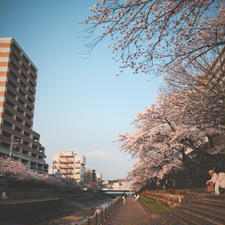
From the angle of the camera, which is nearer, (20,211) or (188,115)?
(188,115)

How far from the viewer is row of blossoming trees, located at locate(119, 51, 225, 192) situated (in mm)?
11461

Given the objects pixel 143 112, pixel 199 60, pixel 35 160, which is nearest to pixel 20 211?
pixel 143 112

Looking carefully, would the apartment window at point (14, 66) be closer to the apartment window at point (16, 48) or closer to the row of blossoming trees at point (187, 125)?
the apartment window at point (16, 48)

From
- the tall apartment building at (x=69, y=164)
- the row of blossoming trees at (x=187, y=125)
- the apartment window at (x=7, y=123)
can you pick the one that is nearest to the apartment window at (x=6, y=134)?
the apartment window at (x=7, y=123)

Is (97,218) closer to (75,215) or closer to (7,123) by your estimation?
(75,215)

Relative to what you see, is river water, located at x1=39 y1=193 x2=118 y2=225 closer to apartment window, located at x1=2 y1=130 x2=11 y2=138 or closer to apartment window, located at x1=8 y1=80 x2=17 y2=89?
apartment window, located at x1=2 y1=130 x2=11 y2=138

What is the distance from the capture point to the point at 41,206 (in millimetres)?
25672

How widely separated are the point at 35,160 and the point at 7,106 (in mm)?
19987

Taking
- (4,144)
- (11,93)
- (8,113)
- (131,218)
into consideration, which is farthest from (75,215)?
(11,93)

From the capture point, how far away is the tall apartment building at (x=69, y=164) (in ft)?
380

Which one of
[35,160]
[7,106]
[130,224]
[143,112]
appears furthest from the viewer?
[35,160]

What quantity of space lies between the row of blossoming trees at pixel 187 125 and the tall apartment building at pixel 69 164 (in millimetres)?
96320

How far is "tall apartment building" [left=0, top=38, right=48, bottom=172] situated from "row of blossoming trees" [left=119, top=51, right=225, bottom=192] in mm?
32520

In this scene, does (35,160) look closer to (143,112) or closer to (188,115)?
(143,112)
